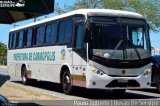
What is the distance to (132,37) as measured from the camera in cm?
1659

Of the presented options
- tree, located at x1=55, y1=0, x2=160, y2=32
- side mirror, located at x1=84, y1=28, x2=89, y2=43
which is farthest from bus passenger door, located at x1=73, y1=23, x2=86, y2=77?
tree, located at x1=55, y1=0, x2=160, y2=32

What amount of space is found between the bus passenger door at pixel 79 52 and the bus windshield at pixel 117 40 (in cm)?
52

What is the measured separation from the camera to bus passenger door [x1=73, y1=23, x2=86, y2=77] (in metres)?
16.2

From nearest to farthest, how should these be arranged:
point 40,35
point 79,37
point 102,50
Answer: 1. point 102,50
2. point 79,37
3. point 40,35

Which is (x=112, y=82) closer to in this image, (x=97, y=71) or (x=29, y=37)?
(x=97, y=71)

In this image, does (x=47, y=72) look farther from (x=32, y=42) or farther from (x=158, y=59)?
(x=158, y=59)

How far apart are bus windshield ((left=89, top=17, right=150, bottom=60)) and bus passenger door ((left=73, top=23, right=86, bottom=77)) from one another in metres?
0.52

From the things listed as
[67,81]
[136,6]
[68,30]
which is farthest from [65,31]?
[136,6]

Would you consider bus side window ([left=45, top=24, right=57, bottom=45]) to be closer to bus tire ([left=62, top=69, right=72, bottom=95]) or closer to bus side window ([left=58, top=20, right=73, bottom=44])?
bus side window ([left=58, top=20, right=73, bottom=44])

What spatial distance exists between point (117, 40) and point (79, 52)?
1496 millimetres

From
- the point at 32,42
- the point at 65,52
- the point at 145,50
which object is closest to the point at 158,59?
the point at 145,50

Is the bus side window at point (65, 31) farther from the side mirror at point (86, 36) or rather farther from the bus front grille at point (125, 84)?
the bus front grille at point (125, 84)

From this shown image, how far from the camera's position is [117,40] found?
1616 cm

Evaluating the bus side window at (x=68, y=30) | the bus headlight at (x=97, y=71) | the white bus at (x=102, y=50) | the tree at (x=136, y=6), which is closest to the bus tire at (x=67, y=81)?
the white bus at (x=102, y=50)
